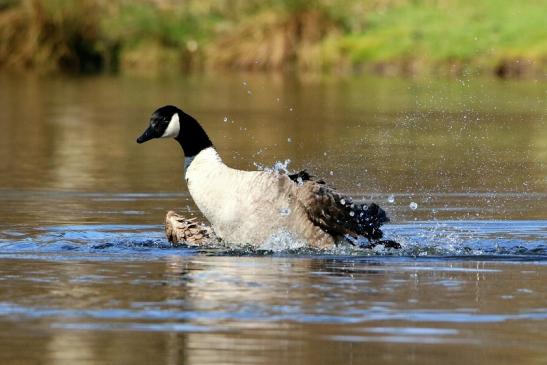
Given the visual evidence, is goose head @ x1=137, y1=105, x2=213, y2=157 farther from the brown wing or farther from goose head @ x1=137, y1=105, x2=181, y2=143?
the brown wing

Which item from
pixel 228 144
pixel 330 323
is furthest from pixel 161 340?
pixel 228 144

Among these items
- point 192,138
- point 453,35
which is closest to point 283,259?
point 192,138

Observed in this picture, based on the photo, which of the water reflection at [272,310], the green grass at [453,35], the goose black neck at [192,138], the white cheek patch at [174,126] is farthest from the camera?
the green grass at [453,35]

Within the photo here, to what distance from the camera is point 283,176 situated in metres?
11.8

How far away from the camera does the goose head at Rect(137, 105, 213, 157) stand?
39.3 feet

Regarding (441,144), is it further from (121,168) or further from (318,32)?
(318,32)

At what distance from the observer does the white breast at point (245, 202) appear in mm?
11508

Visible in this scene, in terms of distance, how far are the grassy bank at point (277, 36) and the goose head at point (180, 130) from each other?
26620mm

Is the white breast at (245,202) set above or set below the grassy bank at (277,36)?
below

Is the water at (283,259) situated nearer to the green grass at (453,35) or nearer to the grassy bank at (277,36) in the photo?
the green grass at (453,35)

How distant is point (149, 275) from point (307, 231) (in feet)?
5.77

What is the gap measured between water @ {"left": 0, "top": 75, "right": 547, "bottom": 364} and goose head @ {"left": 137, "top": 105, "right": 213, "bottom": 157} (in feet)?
2.83

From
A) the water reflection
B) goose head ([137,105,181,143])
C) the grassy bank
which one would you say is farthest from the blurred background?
the water reflection

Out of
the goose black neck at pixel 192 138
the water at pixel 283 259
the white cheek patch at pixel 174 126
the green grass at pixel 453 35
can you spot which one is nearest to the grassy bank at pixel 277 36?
the green grass at pixel 453 35
